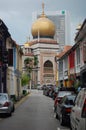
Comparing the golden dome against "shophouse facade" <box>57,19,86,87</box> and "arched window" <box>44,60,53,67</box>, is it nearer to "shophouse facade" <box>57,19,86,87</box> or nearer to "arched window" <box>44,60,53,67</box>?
"arched window" <box>44,60,53,67</box>

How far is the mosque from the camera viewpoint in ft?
440

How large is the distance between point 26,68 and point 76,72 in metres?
79.2

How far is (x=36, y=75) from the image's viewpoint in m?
144

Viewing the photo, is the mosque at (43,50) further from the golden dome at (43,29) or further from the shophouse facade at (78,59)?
the shophouse facade at (78,59)

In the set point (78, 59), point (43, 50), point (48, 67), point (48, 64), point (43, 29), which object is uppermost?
point (43, 29)

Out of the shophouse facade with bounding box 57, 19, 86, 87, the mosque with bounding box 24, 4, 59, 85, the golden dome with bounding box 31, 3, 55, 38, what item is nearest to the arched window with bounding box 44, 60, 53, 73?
the mosque with bounding box 24, 4, 59, 85

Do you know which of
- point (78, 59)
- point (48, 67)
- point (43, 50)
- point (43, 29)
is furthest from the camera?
point (48, 67)

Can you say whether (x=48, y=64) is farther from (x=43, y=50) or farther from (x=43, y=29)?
(x=43, y=29)

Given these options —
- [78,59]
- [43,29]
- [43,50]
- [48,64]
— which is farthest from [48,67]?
[78,59]

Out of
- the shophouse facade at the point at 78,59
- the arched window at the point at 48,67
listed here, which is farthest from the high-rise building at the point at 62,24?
the shophouse facade at the point at 78,59

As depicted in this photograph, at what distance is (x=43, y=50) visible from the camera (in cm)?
13900

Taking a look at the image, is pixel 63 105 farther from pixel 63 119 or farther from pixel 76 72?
pixel 76 72

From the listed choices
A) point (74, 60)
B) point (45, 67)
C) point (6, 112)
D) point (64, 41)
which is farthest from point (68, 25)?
point (6, 112)

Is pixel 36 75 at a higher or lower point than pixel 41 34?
lower
